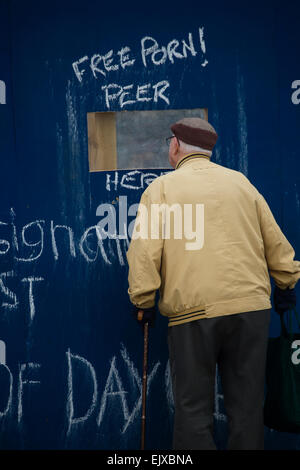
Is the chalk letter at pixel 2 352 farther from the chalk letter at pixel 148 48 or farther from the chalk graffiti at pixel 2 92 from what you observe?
the chalk letter at pixel 148 48

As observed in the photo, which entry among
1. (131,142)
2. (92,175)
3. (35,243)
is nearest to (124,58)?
(131,142)

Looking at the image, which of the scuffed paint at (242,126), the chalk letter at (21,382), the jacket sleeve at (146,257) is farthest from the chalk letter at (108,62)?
the chalk letter at (21,382)

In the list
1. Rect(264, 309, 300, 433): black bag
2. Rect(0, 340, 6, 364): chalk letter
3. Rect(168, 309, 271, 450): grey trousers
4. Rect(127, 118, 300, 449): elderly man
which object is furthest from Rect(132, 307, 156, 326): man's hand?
Rect(0, 340, 6, 364): chalk letter

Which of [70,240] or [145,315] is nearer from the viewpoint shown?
[145,315]

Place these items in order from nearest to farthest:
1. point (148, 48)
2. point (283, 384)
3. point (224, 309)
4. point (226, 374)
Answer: point (224, 309)
point (226, 374)
point (283, 384)
point (148, 48)

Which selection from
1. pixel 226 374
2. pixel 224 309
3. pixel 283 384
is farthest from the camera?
pixel 283 384

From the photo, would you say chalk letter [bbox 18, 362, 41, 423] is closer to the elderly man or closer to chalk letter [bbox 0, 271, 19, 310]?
chalk letter [bbox 0, 271, 19, 310]

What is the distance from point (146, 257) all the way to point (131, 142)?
1.02m

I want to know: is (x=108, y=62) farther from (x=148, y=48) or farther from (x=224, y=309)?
(x=224, y=309)

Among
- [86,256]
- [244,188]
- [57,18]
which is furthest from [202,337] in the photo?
[57,18]

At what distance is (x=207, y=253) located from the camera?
2803mm

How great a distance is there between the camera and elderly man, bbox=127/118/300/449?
2795 millimetres
